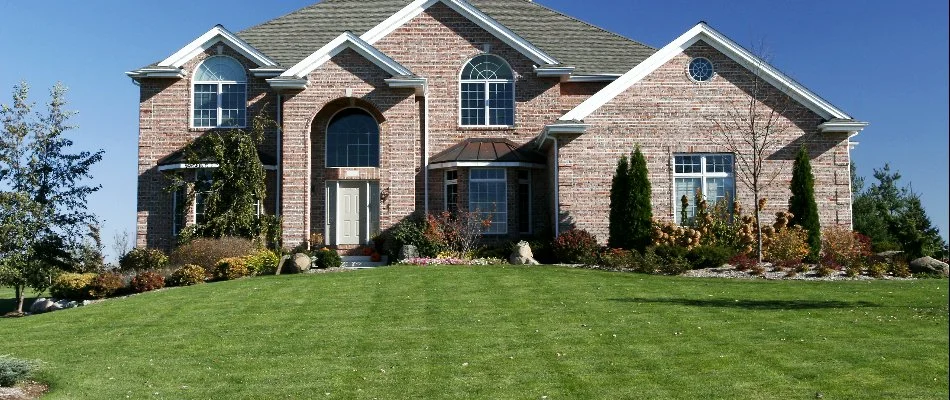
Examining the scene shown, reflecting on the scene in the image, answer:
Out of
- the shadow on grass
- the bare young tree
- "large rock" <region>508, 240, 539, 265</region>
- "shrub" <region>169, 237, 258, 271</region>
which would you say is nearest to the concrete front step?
"shrub" <region>169, 237, 258, 271</region>

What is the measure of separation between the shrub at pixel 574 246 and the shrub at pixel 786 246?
4.34m

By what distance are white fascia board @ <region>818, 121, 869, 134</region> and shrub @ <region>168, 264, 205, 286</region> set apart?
1669 centimetres

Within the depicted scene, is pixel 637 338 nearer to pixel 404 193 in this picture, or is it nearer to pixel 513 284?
pixel 513 284

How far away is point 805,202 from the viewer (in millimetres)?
23688

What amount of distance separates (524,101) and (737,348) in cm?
1703

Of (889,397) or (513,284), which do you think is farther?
(513,284)

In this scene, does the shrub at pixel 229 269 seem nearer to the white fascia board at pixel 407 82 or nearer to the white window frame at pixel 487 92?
the white fascia board at pixel 407 82

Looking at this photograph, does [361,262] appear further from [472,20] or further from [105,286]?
[472,20]

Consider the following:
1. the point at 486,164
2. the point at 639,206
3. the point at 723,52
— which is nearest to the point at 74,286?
the point at 486,164

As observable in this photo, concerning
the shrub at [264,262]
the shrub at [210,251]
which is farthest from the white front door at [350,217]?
the shrub at [264,262]

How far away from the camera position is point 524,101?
91.6ft

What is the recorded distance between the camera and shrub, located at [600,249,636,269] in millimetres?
21688

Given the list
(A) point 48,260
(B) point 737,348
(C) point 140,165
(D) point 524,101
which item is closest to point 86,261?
(A) point 48,260

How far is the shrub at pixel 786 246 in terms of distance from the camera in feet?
74.9
